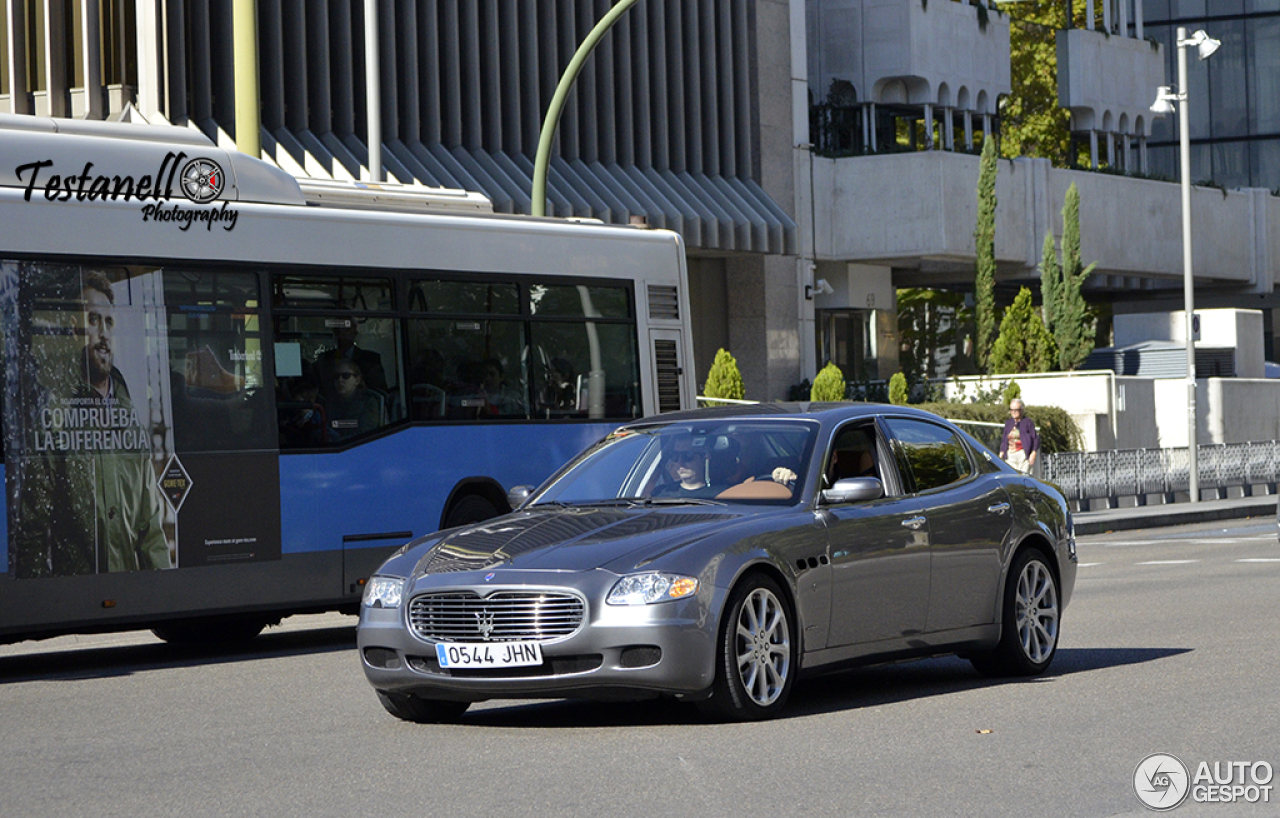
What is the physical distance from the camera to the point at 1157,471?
3556 cm

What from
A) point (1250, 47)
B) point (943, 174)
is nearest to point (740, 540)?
point (943, 174)

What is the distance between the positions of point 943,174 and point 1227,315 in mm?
8514

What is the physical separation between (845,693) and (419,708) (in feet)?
Result: 7.68

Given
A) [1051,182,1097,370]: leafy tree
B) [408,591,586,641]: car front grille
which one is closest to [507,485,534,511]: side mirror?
[408,591,586,641]: car front grille

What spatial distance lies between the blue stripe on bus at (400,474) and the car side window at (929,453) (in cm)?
483

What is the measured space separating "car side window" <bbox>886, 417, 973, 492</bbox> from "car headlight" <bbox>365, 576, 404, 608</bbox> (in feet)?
9.34

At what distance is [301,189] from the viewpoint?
46.1 feet

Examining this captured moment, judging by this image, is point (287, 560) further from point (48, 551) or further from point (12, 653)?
point (12, 653)

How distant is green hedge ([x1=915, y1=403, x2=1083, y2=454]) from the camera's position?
35.8 m

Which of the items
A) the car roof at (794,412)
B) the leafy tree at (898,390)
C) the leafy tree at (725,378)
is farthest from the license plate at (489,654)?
the leafy tree at (898,390)

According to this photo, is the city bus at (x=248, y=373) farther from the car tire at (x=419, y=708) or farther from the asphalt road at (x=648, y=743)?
the car tire at (x=419, y=708)

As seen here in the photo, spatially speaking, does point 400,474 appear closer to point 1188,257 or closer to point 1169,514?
point 1169,514

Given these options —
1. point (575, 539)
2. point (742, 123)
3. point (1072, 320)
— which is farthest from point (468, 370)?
point (1072, 320)

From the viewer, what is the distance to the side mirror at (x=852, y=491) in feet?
30.6
